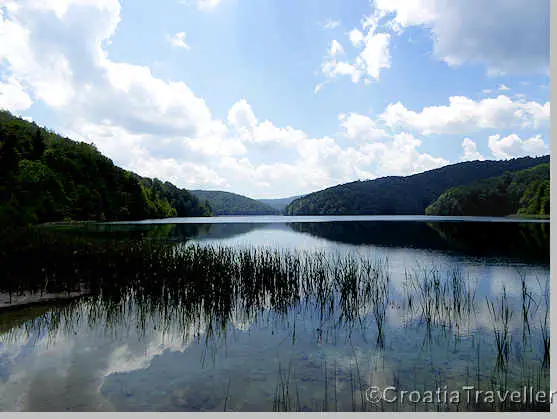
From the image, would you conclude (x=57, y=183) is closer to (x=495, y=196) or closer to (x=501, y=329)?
(x=501, y=329)

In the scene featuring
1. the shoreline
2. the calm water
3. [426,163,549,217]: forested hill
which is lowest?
the calm water

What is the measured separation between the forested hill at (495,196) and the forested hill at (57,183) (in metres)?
106

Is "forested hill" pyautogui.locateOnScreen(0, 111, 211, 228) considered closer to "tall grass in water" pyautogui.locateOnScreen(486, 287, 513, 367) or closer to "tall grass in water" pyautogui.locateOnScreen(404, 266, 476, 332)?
"tall grass in water" pyautogui.locateOnScreen(404, 266, 476, 332)

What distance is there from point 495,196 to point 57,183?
449 ft

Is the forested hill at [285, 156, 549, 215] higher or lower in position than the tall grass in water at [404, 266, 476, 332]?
higher

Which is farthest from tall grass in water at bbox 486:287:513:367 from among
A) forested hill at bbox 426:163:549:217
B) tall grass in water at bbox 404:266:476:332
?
forested hill at bbox 426:163:549:217

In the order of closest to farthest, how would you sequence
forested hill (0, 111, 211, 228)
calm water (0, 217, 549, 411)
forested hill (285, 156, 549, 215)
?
1. calm water (0, 217, 549, 411)
2. forested hill (0, 111, 211, 228)
3. forested hill (285, 156, 549, 215)

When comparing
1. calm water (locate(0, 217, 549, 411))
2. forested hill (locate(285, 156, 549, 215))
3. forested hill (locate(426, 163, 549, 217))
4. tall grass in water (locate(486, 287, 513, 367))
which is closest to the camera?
calm water (locate(0, 217, 549, 411))

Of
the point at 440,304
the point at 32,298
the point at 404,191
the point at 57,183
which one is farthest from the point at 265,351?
the point at 404,191

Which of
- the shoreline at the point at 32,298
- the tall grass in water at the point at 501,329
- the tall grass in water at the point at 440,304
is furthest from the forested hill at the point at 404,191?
the shoreline at the point at 32,298

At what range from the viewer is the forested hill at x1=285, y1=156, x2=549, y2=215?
16875cm

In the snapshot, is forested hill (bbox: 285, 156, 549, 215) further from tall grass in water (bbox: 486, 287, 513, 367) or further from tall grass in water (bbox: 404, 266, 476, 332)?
tall grass in water (bbox: 486, 287, 513, 367)

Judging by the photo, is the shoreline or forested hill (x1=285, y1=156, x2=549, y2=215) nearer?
the shoreline

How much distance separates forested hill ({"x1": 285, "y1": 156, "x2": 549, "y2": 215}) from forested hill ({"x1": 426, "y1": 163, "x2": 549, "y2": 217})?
25635mm
